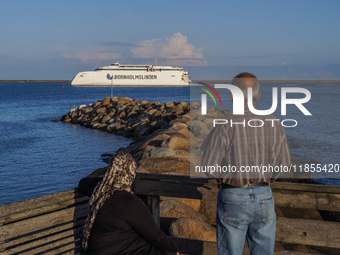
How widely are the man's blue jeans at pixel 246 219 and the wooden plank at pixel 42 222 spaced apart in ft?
4.33

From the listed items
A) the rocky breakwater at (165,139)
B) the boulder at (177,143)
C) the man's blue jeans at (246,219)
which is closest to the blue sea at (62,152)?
the rocky breakwater at (165,139)

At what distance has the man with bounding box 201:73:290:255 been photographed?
2.54 meters

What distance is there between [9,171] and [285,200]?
11.4 m

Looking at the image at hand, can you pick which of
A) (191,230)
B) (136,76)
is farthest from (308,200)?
(136,76)

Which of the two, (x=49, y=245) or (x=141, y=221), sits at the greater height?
(x=141, y=221)

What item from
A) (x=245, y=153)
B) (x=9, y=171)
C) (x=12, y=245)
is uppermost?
(x=245, y=153)

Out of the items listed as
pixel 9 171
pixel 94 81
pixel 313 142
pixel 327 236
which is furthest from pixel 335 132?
pixel 94 81

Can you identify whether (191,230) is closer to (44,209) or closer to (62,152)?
(44,209)

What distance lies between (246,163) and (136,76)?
322 feet

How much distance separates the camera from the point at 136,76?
99.6m

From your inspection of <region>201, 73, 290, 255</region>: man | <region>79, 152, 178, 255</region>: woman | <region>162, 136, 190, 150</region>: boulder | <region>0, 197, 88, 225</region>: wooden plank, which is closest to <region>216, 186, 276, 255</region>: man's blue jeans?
<region>201, 73, 290, 255</region>: man

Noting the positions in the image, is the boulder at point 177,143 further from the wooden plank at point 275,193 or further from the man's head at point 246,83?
the man's head at point 246,83

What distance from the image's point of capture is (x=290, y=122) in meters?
26.0

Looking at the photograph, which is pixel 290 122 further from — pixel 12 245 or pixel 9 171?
pixel 12 245
